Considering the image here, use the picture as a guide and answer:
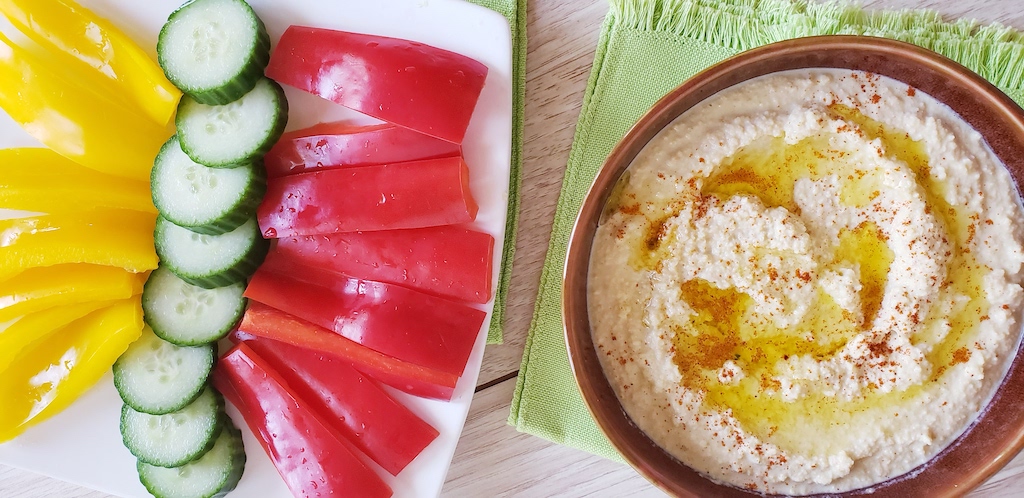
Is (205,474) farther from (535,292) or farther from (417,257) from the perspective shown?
(535,292)

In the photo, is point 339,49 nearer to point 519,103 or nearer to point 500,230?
point 519,103

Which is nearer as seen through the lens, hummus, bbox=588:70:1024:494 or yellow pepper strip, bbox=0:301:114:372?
hummus, bbox=588:70:1024:494

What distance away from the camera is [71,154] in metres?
1.58

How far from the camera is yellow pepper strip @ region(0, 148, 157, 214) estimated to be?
1569 millimetres

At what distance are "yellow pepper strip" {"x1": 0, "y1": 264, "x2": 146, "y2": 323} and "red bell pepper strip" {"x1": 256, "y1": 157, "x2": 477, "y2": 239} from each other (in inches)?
15.1

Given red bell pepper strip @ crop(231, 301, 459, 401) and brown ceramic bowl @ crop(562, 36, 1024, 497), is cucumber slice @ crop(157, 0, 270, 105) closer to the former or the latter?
red bell pepper strip @ crop(231, 301, 459, 401)

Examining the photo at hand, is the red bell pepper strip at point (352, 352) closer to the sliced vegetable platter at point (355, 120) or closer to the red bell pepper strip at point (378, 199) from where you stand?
the sliced vegetable platter at point (355, 120)

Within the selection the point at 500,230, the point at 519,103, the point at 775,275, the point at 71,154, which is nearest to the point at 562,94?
the point at 519,103

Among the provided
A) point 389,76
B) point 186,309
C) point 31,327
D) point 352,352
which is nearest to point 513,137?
Result: point 389,76

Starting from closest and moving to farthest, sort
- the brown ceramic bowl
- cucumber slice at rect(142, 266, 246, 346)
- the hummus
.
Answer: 1. the brown ceramic bowl
2. the hummus
3. cucumber slice at rect(142, 266, 246, 346)

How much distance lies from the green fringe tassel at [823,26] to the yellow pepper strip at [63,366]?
1335mm

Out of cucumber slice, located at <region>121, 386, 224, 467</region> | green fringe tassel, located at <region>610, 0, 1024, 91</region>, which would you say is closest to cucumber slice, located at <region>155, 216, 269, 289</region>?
cucumber slice, located at <region>121, 386, 224, 467</region>

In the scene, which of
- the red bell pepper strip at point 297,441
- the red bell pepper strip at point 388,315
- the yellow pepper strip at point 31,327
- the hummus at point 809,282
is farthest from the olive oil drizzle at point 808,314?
the yellow pepper strip at point 31,327

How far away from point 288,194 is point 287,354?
15.0 inches
